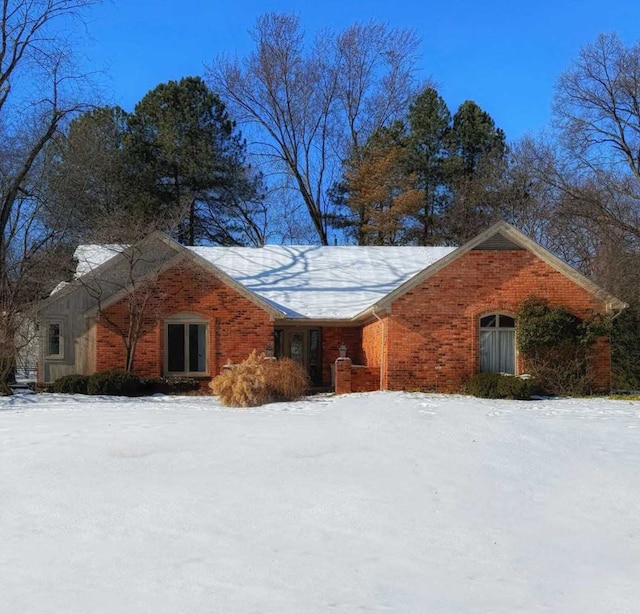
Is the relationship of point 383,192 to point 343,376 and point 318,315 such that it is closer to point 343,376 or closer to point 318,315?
point 318,315

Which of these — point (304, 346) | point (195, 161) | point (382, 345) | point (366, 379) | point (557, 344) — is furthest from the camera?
point (195, 161)

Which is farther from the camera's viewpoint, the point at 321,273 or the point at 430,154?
the point at 430,154

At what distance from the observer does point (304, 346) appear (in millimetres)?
23766

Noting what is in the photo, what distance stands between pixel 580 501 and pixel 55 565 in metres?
5.35

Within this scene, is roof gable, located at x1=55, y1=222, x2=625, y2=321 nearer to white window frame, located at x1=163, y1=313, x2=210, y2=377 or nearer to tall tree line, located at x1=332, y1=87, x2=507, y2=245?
white window frame, located at x1=163, y1=313, x2=210, y2=377

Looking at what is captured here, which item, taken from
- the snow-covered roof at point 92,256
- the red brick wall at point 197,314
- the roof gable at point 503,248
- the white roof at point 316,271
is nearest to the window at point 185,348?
the red brick wall at point 197,314

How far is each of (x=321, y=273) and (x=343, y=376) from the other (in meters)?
6.97

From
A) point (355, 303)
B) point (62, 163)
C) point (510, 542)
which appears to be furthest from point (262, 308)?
point (62, 163)

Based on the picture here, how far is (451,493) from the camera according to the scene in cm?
752

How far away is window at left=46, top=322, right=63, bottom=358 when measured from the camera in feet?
69.3

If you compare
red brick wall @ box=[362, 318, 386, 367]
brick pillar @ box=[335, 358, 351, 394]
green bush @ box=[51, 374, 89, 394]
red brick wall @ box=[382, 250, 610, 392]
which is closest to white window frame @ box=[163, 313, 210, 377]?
green bush @ box=[51, 374, 89, 394]

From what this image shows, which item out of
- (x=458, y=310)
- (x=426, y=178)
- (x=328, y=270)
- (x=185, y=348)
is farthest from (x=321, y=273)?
(x=426, y=178)

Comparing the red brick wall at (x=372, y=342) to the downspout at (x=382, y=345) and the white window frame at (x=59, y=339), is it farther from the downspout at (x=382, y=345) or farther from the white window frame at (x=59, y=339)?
the white window frame at (x=59, y=339)

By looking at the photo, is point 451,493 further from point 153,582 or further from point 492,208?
point 492,208
